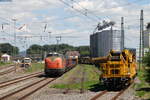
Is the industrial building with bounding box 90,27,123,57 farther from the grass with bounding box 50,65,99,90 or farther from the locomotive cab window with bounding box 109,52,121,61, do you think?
the locomotive cab window with bounding box 109,52,121,61

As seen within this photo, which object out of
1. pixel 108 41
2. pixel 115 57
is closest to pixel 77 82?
pixel 115 57

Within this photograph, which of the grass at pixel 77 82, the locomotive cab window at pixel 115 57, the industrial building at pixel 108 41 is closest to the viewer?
the locomotive cab window at pixel 115 57

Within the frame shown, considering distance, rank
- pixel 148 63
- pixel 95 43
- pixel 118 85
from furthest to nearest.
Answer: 1. pixel 95 43
2. pixel 118 85
3. pixel 148 63

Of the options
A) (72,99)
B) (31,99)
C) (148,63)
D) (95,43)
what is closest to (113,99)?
(72,99)

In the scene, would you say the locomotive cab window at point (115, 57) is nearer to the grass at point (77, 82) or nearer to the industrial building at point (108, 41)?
the grass at point (77, 82)

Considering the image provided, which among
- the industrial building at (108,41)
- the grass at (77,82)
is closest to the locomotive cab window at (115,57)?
the grass at (77,82)

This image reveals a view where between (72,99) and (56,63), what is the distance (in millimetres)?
21191

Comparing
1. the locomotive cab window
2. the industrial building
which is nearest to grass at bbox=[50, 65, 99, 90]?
the locomotive cab window

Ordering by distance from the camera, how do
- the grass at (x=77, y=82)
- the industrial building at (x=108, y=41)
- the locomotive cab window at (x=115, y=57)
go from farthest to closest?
1. the industrial building at (x=108, y=41)
2. the grass at (x=77, y=82)
3. the locomotive cab window at (x=115, y=57)

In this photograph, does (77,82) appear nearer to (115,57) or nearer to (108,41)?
(115,57)

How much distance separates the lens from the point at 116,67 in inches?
1037

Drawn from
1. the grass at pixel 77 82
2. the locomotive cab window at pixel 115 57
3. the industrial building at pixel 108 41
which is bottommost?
the grass at pixel 77 82

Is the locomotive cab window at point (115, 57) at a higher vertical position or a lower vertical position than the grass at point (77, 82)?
higher

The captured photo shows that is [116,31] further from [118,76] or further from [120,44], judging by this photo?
[118,76]
